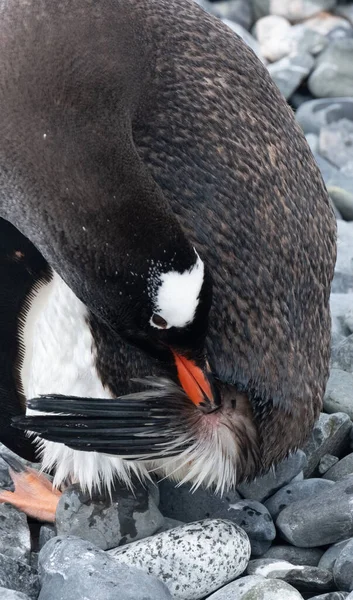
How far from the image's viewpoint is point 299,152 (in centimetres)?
359

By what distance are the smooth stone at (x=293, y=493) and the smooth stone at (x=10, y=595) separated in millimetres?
1003

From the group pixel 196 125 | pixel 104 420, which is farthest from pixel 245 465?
pixel 196 125

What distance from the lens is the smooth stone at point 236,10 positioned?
7.63 meters

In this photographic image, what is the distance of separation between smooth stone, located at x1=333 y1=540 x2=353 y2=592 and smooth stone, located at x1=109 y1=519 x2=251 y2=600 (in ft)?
0.82

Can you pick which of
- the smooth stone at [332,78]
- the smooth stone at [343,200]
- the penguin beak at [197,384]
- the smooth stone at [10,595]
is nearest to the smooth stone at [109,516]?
the penguin beak at [197,384]

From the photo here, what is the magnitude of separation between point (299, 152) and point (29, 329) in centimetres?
96

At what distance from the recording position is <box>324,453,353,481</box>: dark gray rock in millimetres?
3760

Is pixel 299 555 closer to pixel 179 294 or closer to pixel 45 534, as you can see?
pixel 45 534

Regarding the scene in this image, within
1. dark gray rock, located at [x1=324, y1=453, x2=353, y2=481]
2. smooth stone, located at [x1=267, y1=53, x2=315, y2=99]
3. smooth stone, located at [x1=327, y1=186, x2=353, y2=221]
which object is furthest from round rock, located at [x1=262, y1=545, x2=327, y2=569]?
smooth stone, located at [x1=267, y1=53, x2=315, y2=99]

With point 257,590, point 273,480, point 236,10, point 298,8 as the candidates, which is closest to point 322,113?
point 298,8

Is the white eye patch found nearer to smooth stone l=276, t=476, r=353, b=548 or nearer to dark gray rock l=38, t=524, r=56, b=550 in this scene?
smooth stone l=276, t=476, r=353, b=548

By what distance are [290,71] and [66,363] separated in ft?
13.1

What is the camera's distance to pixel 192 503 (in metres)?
3.62

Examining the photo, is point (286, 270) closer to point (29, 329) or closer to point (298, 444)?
point (298, 444)
